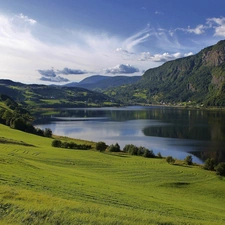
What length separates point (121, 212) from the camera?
52.8ft

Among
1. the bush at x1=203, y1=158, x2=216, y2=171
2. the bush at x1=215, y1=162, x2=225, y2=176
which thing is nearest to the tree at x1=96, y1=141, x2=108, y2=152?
the bush at x1=203, y1=158, x2=216, y2=171

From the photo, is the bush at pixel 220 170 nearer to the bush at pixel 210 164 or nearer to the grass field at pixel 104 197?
the grass field at pixel 104 197

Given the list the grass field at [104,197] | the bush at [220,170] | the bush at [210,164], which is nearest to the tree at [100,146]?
the grass field at [104,197]

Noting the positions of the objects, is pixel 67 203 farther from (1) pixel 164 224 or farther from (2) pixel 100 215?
(1) pixel 164 224

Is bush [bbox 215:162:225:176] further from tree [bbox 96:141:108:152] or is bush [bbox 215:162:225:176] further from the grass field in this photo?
tree [bbox 96:141:108:152]

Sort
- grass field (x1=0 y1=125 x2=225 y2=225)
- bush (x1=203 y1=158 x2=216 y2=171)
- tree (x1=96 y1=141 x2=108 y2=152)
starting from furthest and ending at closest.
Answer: tree (x1=96 y1=141 x2=108 y2=152) < bush (x1=203 y1=158 x2=216 y2=171) < grass field (x1=0 y1=125 x2=225 y2=225)

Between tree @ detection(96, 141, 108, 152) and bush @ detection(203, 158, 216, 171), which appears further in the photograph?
tree @ detection(96, 141, 108, 152)

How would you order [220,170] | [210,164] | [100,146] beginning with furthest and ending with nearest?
[100,146] < [210,164] < [220,170]

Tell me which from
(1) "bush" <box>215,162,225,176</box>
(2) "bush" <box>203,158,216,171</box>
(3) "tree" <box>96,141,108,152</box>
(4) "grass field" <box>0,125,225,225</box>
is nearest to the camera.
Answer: (4) "grass field" <box>0,125,225,225</box>

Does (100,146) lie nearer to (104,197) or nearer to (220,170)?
(220,170)

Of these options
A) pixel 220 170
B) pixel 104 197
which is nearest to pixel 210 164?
pixel 220 170

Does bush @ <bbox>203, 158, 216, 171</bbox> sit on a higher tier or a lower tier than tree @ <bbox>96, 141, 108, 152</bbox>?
lower

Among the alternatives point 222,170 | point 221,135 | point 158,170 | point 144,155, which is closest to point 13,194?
point 158,170

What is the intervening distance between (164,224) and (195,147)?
67249 mm
